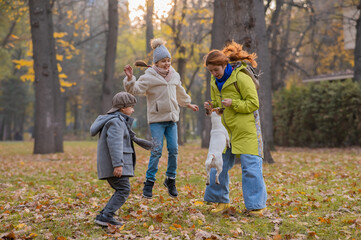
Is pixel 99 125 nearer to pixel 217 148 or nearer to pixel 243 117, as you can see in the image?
pixel 217 148

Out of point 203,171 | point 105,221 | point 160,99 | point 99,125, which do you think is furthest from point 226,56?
point 203,171

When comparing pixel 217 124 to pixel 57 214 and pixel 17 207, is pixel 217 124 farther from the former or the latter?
pixel 17 207

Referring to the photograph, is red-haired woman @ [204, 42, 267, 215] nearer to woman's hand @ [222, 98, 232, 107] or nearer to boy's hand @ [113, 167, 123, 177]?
woman's hand @ [222, 98, 232, 107]

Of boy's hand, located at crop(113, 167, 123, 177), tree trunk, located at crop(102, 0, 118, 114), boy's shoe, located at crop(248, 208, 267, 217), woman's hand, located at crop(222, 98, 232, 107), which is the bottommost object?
boy's shoe, located at crop(248, 208, 267, 217)

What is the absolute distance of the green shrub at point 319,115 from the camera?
15.8 meters

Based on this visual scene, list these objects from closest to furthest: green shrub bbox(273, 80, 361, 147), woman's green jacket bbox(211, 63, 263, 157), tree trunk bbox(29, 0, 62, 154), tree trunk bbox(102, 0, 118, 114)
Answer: woman's green jacket bbox(211, 63, 263, 157) < tree trunk bbox(29, 0, 62, 154) < tree trunk bbox(102, 0, 118, 114) < green shrub bbox(273, 80, 361, 147)

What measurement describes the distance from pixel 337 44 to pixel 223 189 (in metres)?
26.1

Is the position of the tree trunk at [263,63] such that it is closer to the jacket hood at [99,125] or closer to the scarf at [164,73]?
the scarf at [164,73]

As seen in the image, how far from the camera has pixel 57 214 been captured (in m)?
5.02

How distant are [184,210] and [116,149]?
4.62ft

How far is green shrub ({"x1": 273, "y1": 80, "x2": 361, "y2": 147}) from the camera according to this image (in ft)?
51.9

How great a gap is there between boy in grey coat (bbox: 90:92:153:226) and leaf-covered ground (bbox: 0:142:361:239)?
0.37 m

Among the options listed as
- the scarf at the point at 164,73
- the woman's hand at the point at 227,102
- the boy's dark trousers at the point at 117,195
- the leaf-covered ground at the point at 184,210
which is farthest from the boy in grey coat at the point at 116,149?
the scarf at the point at 164,73

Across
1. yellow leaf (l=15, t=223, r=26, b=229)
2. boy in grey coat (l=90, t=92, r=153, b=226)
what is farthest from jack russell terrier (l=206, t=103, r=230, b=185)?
yellow leaf (l=15, t=223, r=26, b=229)
